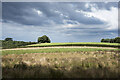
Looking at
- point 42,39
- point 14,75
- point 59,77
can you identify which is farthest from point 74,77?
point 42,39

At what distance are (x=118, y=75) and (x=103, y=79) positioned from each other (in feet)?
1.62

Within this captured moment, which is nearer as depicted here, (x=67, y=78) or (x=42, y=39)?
(x=67, y=78)

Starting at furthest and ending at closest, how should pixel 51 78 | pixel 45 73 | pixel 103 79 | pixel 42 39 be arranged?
pixel 42 39
pixel 45 73
pixel 51 78
pixel 103 79

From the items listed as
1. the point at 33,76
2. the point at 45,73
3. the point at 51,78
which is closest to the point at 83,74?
the point at 51,78

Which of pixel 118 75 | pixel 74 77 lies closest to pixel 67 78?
pixel 74 77

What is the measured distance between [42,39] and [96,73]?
37.4 m

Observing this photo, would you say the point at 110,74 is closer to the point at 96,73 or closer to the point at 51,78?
the point at 96,73

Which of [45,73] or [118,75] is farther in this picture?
[45,73]

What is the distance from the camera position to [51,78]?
2.33 meters

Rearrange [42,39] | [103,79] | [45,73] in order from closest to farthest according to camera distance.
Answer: [103,79]
[45,73]
[42,39]

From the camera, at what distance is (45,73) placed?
2533 millimetres

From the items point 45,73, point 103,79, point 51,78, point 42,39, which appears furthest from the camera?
point 42,39

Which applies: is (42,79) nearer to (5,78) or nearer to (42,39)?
(5,78)

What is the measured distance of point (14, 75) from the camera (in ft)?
8.36
